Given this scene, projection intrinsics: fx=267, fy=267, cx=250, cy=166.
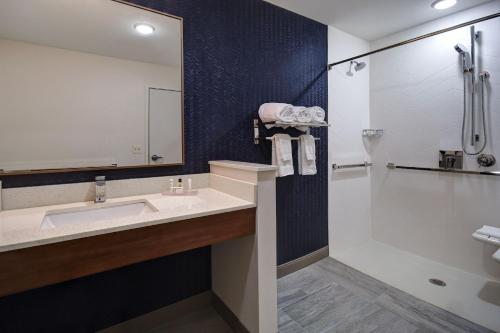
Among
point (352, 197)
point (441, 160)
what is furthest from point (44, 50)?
point (441, 160)

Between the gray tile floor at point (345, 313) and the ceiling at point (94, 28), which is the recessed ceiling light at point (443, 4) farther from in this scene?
the gray tile floor at point (345, 313)

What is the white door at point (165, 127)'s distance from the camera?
1737 millimetres

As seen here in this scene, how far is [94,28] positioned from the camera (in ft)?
5.03

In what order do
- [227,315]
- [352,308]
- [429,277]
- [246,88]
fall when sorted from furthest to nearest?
[429,277]
[246,88]
[352,308]
[227,315]

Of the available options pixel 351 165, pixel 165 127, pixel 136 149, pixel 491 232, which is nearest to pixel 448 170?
pixel 491 232

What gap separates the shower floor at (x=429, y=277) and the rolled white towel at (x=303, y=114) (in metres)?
1.48

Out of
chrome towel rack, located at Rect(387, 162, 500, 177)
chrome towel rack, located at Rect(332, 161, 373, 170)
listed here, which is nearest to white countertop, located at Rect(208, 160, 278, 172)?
chrome towel rack, located at Rect(332, 161, 373, 170)

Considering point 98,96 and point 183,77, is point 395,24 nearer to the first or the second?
point 183,77

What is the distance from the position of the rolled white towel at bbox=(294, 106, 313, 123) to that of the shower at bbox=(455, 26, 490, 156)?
1.39 m

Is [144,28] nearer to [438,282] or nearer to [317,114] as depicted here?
[317,114]

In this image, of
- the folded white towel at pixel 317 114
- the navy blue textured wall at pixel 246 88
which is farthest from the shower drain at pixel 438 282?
the folded white towel at pixel 317 114

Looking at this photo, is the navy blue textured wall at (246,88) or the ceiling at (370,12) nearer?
the navy blue textured wall at (246,88)

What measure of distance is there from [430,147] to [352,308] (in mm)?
1743

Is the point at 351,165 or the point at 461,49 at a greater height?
the point at 461,49
